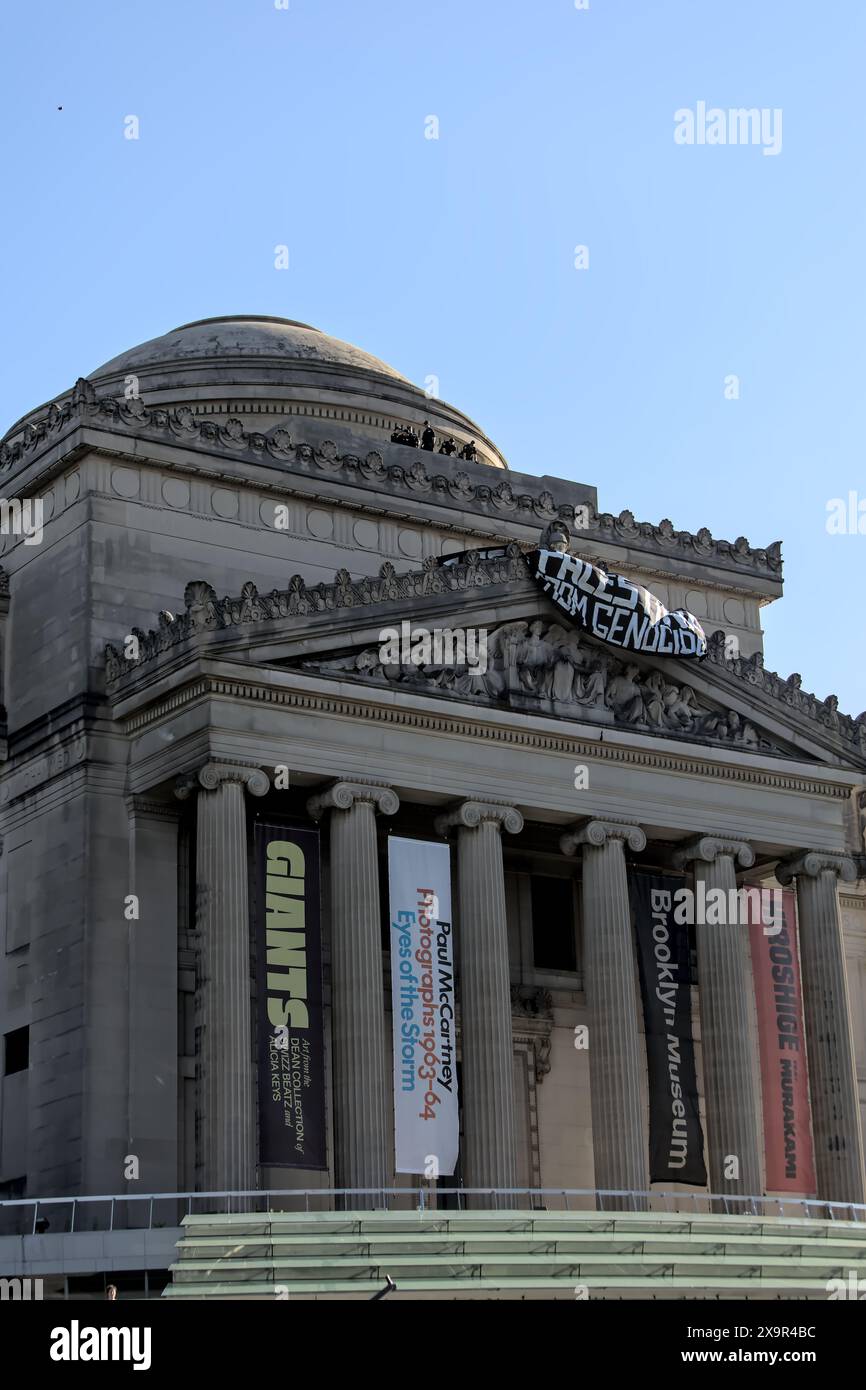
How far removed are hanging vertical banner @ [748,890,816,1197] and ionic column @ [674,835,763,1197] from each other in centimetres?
47

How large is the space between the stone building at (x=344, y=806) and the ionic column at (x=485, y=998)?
2.9 inches

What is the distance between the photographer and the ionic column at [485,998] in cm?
4675

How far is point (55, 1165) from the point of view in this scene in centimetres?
4634

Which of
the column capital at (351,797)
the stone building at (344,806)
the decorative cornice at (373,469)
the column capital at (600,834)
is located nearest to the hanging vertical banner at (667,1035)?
the stone building at (344,806)

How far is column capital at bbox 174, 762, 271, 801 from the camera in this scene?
4525cm

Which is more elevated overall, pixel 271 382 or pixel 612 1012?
pixel 271 382

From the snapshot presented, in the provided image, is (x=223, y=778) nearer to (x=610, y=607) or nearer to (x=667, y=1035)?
(x=610, y=607)

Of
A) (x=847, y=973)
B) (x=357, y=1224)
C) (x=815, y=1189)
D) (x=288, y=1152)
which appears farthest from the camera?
(x=847, y=973)

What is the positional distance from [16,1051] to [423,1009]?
28.7 ft

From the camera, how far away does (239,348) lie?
6675 cm

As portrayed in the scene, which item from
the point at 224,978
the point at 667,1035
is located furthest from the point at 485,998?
the point at 224,978

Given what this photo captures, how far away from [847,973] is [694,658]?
40.1ft

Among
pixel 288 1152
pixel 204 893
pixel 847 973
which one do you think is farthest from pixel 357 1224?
pixel 847 973
